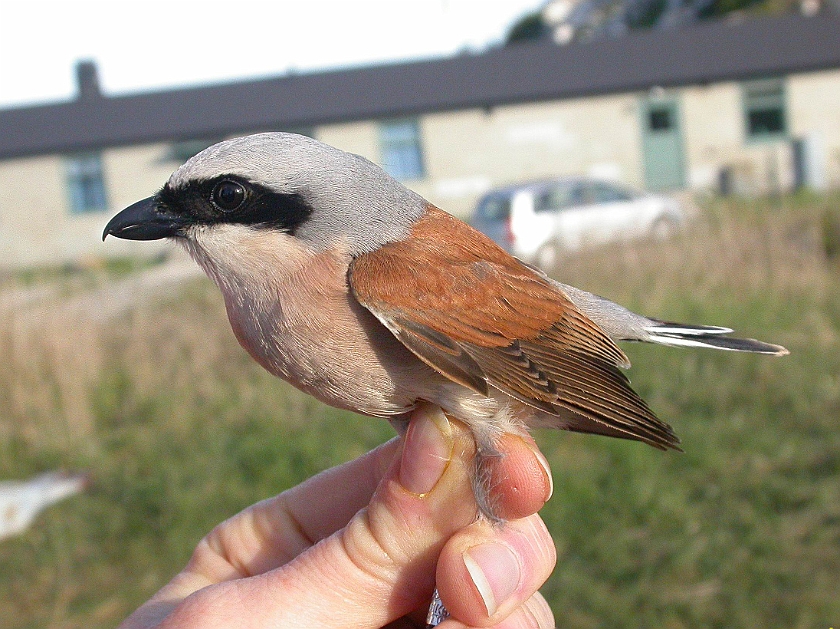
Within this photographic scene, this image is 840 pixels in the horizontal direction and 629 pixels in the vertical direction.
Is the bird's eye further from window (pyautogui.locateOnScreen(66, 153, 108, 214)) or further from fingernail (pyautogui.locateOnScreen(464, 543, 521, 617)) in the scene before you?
window (pyautogui.locateOnScreen(66, 153, 108, 214))

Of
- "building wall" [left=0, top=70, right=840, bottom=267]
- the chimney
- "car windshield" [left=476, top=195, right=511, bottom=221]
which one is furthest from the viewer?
the chimney

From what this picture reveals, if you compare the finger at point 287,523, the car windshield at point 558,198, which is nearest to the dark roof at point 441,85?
the car windshield at point 558,198

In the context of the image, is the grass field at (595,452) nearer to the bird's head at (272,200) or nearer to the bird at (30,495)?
the bird at (30,495)

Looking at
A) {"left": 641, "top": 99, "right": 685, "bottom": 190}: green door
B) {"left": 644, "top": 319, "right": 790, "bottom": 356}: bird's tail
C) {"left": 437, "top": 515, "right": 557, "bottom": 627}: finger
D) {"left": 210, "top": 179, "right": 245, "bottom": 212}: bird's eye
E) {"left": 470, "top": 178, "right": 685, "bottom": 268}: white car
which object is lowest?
{"left": 437, "top": 515, "right": 557, "bottom": 627}: finger

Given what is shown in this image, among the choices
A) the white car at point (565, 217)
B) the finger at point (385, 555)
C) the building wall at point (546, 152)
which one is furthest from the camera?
the building wall at point (546, 152)

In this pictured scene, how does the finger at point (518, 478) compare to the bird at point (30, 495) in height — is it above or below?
above

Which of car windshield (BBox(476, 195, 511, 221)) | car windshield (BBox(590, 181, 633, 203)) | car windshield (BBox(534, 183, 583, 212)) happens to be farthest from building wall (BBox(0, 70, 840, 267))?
car windshield (BBox(476, 195, 511, 221))

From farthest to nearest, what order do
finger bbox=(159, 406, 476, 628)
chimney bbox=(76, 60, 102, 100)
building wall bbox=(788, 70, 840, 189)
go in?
chimney bbox=(76, 60, 102, 100), building wall bbox=(788, 70, 840, 189), finger bbox=(159, 406, 476, 628)

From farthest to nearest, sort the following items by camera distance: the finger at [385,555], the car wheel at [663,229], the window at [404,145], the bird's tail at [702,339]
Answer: the window at [404,145] → the car wheel at [663,229] → the bird's tail at [702,339] → the finger at [385,555]
